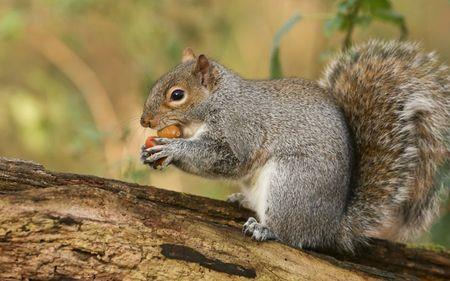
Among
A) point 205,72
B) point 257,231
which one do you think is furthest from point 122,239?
point 205,72

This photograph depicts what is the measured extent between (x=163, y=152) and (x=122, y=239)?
1.62 feet

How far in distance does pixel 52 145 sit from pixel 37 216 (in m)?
2.31

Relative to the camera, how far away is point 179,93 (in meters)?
2.32

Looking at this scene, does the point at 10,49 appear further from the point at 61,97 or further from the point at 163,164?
the point at 163,164

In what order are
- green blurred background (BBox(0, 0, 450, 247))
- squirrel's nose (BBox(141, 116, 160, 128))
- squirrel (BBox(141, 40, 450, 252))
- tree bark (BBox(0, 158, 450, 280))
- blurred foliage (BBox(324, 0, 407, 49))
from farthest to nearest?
green blurred background (BBox(0, 0, 450, 247)), blurred foliage (BBox(324, 0, 407, 49)), squirrel's nose (BBox(141, 116, 160, 128)), squirrel (BBox(141, 40, 450, 252)), tree bark (BBox(0, 158, 450, 280))

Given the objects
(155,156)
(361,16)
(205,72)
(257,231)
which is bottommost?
(257,231)

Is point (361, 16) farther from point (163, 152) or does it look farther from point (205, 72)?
point (163, 152)

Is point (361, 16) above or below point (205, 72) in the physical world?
above

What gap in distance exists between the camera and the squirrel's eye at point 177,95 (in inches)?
90.9

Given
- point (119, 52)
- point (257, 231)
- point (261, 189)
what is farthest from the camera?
point (119, 52)

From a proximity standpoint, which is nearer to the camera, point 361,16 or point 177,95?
point 177,95

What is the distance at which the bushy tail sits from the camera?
7.19 feet

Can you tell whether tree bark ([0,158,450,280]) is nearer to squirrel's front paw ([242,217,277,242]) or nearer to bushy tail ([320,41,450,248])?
squirrel's front paw ([242,217,277,242])

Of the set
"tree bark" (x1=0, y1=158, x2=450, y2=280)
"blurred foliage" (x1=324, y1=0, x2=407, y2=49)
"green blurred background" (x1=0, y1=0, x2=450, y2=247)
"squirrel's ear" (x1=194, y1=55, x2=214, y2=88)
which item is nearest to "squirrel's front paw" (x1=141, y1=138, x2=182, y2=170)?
"tree bark" (x1=0, y1=158, x2=450, y2=280)
